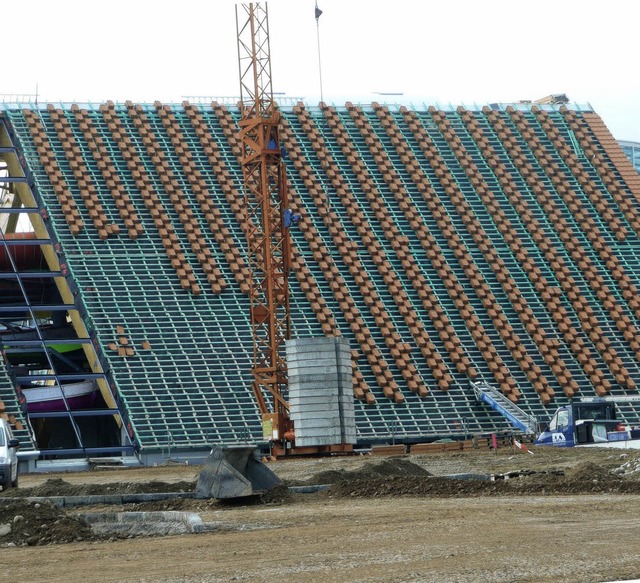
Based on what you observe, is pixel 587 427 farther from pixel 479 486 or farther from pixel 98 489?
Answer: pixel 479 486

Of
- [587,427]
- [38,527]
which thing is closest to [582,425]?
[587,427]

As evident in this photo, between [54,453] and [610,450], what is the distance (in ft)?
66.0

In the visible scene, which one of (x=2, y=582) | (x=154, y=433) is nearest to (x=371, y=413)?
(x=154, y=433)

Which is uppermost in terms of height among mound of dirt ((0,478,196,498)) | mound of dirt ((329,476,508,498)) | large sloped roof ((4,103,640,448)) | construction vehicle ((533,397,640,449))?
large sloped roof ((4,103,640,448))

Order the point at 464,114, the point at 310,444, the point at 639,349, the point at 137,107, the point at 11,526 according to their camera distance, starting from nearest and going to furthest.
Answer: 1. the point at 11,526
2. the point at 310,444
3. the point at 639,349
4. the point at 137,107
5. the point at 464,114

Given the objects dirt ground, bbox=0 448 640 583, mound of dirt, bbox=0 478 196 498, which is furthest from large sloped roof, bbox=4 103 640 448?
dirt ground, bbox=0 448 640 583

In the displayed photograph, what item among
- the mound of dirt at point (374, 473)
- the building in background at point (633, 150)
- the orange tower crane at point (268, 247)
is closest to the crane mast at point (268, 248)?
the orange tower crane at point (268, 247)

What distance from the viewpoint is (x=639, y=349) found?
51.8m

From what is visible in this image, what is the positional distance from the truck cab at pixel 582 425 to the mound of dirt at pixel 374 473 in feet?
45.8

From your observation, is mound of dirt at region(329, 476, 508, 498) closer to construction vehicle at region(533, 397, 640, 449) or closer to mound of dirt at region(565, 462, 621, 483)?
mound of dirt at region(565, 462, 621, 483)

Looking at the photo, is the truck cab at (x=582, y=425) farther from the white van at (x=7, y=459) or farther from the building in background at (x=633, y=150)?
the building in background at (x=633, y=150)

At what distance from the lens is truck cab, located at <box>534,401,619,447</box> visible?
41250mm

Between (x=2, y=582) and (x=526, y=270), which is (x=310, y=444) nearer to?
(x=526, y=270)

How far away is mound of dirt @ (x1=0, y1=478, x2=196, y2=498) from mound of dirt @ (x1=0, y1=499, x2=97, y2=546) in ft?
21.3
